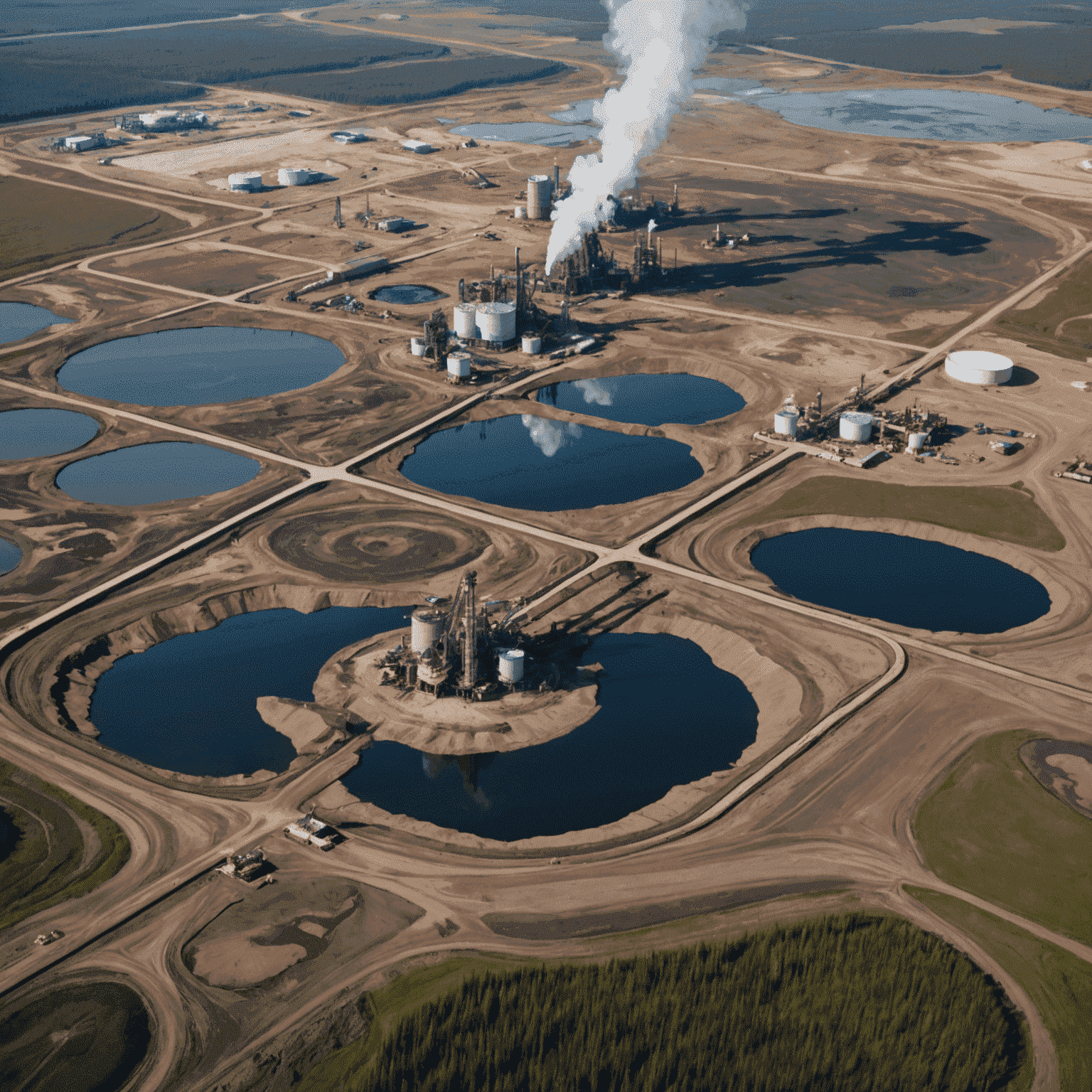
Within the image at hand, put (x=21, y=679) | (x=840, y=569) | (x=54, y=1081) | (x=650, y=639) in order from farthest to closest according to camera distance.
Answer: (x=840, y=569), (x=650, y=639), (x=21, y=679), (x=54, y=1081)

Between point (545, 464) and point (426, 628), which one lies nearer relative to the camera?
point (426, 628)

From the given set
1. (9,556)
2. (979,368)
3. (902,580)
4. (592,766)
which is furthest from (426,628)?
(979,368)

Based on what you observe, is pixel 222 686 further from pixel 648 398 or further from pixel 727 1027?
pixel 648 398

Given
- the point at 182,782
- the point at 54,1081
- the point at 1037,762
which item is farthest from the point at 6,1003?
the point at 1037,762

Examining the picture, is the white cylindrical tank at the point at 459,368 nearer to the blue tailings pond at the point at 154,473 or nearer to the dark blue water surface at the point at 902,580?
the blue tailings pond at the point at 154,473

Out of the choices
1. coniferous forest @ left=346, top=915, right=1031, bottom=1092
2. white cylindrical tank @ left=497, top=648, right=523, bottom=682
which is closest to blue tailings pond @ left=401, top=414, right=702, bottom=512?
white cylindrical tank @ left=497, top=648, right=523, bottom=682

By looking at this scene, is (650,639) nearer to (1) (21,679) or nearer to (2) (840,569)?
(2) (840,569)
